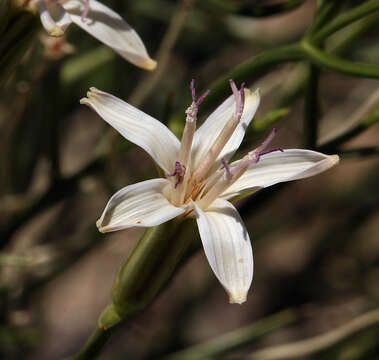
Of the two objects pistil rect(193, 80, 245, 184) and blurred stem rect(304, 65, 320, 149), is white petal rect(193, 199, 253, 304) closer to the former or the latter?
pistil rect(193, 80, 245, 184)

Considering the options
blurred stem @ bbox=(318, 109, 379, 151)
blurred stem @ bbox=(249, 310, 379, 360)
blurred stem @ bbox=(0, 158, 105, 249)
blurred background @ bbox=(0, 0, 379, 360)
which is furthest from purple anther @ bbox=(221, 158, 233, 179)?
blurred stem @ bbox=(249, 310, 379, 360)

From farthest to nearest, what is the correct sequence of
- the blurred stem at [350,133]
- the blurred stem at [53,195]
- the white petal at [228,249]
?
1. the blurred stem at [53,195]
2. the blurred stem at [350,133]
3. the white petal at [228,249]

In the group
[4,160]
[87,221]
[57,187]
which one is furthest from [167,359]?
[87,221]

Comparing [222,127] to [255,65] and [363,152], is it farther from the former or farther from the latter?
[363,152]

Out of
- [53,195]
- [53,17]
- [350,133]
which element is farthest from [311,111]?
[53,195]

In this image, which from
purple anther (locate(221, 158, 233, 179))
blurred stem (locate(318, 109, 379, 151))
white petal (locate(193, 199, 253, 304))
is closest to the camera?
white petal (locate(193, 199, 253, 304))

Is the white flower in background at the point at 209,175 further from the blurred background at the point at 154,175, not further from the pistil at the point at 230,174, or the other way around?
the blurred background at the point at 154,175

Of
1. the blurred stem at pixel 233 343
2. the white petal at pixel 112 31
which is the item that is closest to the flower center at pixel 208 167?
the white petal at pixel 112 31
